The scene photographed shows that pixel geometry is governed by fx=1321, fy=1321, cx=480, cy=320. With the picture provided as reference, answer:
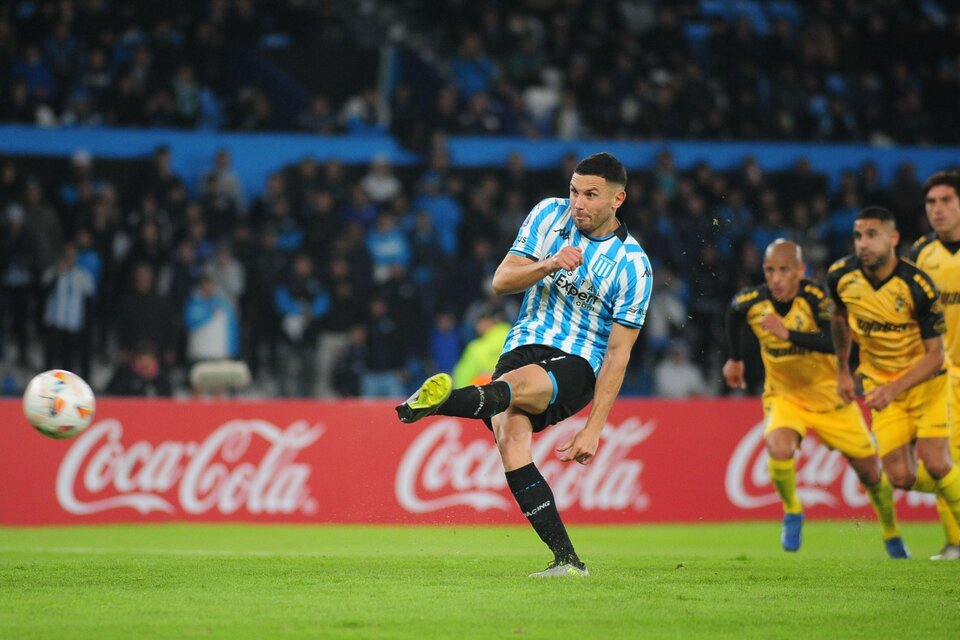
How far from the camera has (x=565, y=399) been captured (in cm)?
740

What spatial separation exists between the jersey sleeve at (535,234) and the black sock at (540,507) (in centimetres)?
120

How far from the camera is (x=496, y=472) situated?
13.9 meters

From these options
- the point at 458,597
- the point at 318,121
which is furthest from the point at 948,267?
the point at 318,121

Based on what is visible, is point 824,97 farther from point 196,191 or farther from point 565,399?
point 565,399

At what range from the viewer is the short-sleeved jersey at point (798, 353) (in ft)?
35.1

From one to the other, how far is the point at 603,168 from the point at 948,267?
399cm

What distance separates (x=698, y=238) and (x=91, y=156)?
27.1ft

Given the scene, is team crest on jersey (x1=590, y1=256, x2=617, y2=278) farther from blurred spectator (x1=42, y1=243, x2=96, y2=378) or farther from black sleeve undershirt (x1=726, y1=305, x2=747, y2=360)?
blurred spectator (x1=42, y1=243, x2=96, y2=378)

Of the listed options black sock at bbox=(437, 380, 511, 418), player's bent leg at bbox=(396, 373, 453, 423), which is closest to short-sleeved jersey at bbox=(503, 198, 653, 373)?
black sock at bbox=(437, 380, 511, 418)

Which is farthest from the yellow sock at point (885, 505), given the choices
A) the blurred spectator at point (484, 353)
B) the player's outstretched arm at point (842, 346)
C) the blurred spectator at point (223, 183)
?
the blurred spectator at point (223, 183)

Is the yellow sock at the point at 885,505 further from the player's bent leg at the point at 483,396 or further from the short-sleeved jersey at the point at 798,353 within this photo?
the player's bent leg at the point at 483,396

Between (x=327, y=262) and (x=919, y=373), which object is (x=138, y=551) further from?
(x=327, y=262)

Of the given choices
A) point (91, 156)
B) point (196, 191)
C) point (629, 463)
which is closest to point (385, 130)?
point (196, 191)

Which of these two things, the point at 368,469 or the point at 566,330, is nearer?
the point at 566,330
